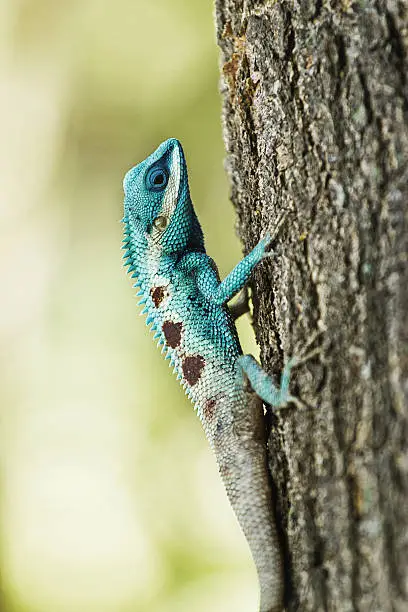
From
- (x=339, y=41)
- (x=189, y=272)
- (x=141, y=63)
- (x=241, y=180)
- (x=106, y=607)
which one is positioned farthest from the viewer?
(x=141, y=63)

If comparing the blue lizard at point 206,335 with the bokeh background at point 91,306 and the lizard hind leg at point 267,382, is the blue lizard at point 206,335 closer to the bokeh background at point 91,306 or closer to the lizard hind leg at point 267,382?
the lizard hind leg at point 267,382

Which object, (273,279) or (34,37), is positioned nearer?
(273,279)

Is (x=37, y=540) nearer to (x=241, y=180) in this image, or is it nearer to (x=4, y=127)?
(x=4, y=127)

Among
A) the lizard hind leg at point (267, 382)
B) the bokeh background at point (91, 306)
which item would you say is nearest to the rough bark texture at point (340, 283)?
the lizard hind leg at point (267, 382)

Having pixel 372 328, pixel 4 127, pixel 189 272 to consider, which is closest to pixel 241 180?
pixel 189 272

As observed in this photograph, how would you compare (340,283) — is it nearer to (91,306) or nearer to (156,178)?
(156,178)

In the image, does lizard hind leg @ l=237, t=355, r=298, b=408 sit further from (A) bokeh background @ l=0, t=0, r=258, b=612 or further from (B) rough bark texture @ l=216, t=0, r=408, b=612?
(A) bokeh background @ l=0, t=0, r=258, b=612
